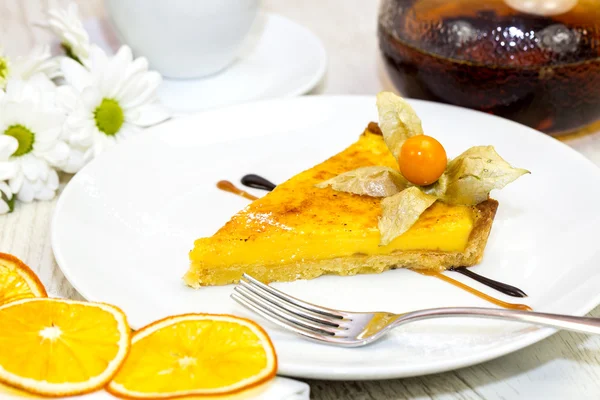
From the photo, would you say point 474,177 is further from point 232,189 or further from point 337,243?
point 232,189

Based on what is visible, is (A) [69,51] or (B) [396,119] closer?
(B) [396,119]

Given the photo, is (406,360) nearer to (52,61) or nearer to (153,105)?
(153,105)

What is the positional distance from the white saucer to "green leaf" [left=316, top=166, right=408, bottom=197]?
950 millimetres

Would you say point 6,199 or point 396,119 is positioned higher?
point 396,119

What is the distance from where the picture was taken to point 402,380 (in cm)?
183

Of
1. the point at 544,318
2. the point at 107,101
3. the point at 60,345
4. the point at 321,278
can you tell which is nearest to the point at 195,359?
the point at 60,345

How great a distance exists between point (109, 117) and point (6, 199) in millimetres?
487

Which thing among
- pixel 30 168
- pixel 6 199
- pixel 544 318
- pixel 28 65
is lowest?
pixel 6 199

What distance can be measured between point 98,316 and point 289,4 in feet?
11.1

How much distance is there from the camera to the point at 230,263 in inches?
86.7

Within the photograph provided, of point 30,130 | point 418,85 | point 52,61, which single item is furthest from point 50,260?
point 418,85

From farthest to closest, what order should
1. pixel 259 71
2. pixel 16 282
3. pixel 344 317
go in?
pixel 259 71 < pixel 16 282 < pixel 344 317

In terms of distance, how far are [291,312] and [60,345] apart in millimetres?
568

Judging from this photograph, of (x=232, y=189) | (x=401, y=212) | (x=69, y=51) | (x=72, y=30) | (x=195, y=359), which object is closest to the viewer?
(x=195, y=359)
